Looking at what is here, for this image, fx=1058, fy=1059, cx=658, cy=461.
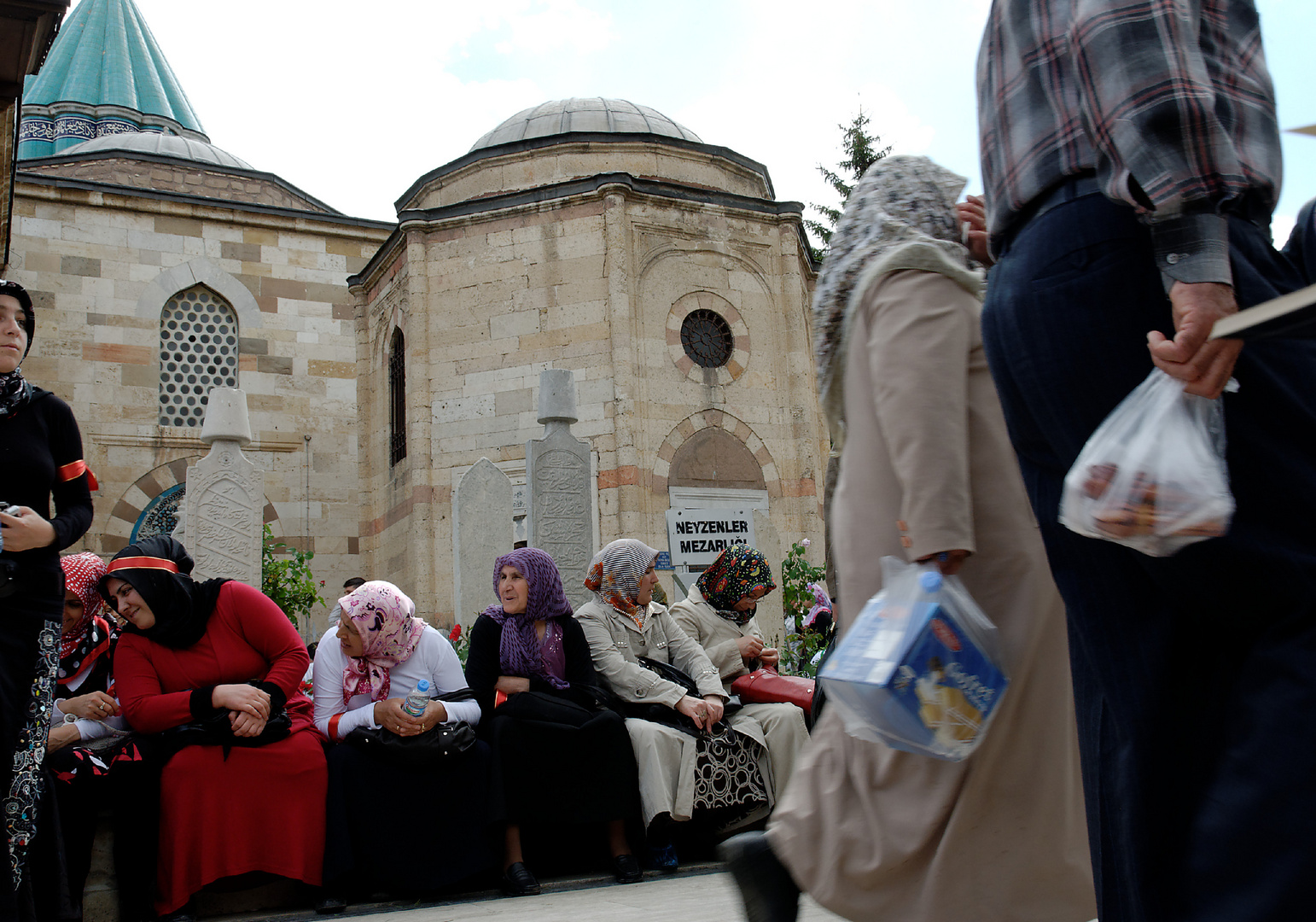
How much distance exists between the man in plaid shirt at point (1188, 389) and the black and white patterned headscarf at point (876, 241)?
28.3 inches

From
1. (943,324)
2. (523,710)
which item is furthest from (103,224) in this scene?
(943,324)

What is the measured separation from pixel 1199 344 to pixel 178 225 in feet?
67.4

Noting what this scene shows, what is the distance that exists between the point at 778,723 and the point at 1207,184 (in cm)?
443

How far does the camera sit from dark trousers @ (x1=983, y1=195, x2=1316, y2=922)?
1.42m

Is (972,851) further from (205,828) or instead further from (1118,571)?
(205,828)

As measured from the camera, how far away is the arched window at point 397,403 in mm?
16766

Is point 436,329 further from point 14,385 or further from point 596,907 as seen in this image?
point 596,907

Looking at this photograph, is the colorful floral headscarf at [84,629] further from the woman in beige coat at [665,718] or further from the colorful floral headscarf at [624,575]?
the colorful floral headscarf at [624,575]

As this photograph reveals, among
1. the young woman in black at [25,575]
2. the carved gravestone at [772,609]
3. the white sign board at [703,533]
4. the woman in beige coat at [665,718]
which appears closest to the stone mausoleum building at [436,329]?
the white sign board at [703,533]

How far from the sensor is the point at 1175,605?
1.58m

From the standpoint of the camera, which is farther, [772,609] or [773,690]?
[772,609]

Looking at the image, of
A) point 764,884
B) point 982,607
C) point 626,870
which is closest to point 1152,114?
point 982,607

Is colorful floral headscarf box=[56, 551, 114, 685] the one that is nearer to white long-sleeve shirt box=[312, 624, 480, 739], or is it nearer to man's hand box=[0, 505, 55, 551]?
white long-sleeve shirt box=[312, 624, 480, 739]

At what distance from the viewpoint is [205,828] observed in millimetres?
4355
